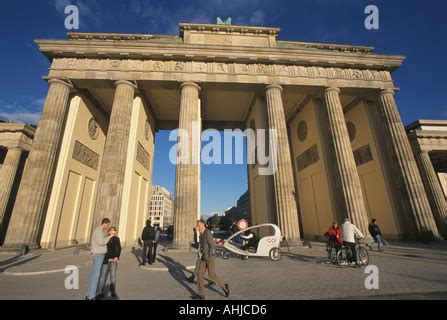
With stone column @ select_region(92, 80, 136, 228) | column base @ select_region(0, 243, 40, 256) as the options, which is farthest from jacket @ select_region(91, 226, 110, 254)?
column base @ select_region(0, 243, 40, 256)

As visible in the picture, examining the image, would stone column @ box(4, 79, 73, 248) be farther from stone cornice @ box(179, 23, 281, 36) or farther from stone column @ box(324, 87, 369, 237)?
stone column @ box(324, 87, 369, 237)

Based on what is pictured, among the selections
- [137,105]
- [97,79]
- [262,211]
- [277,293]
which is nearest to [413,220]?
[262,211]

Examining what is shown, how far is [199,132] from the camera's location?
1506cm

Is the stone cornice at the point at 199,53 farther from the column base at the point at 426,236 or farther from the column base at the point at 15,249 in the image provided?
the column base at the point at 426,236

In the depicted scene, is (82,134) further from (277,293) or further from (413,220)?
(413,220)

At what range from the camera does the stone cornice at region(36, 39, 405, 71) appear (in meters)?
15.1

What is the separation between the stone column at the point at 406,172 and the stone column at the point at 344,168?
9.78 feet

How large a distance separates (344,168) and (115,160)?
1488cm

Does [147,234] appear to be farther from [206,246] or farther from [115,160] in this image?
[115,160]

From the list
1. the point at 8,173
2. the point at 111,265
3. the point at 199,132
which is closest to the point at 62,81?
the point at 199,132

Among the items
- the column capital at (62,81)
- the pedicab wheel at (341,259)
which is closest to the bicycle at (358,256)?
the pedicab wheel at (341,259)

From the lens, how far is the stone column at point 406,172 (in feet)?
44.5

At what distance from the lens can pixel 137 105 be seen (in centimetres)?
1658
